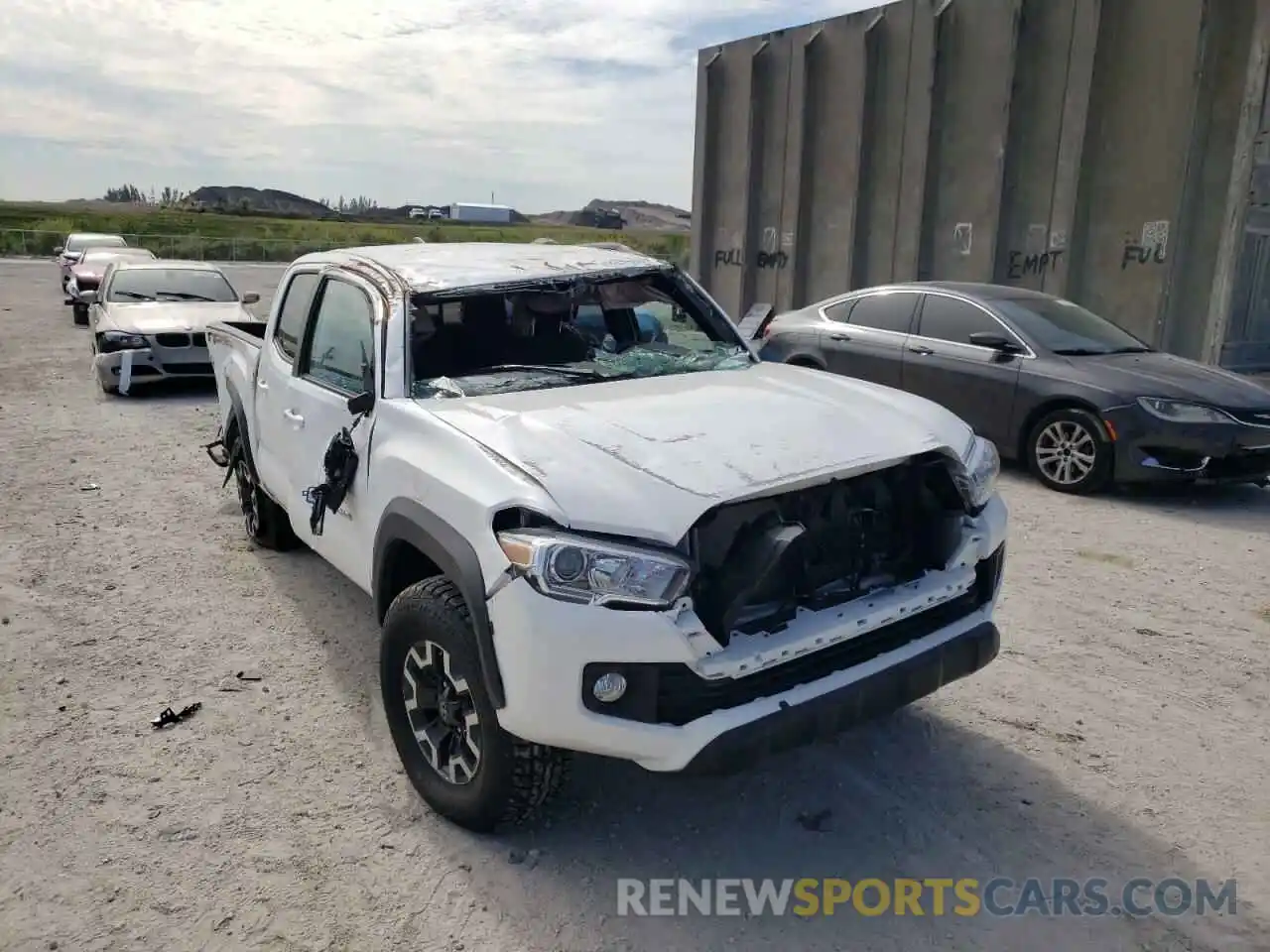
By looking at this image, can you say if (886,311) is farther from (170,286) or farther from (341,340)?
(170,286)

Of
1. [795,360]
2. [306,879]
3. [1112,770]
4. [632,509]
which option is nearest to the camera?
[632,509]

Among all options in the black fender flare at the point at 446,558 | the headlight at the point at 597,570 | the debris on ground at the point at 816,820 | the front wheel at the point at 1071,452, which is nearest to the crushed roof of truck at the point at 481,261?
the black fender flare at the point at 446,558

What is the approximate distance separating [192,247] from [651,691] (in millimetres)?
43982

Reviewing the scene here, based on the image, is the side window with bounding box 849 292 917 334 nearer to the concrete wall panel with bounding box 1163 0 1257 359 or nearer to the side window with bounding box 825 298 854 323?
the side window with bounding box 825 298 854 323

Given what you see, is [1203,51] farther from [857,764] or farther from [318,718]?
[318,718]

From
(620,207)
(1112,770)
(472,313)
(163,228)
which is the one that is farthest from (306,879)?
(620,207)

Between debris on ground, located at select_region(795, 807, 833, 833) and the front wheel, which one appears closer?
debris on ground, located at select_region(795, 807, 833, 833)

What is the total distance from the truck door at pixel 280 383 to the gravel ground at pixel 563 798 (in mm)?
682

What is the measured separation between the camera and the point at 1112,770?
331cm

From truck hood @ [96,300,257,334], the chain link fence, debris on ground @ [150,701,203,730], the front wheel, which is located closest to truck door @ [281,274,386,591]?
debris on ground @ [150,701,203,730]

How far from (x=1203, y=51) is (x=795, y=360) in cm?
538

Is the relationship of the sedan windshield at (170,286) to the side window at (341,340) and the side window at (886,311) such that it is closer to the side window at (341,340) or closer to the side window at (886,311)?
the side window at (886,311)

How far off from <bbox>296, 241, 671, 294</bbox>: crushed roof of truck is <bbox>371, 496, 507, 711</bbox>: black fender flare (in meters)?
1.16

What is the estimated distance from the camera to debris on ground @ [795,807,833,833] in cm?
301
